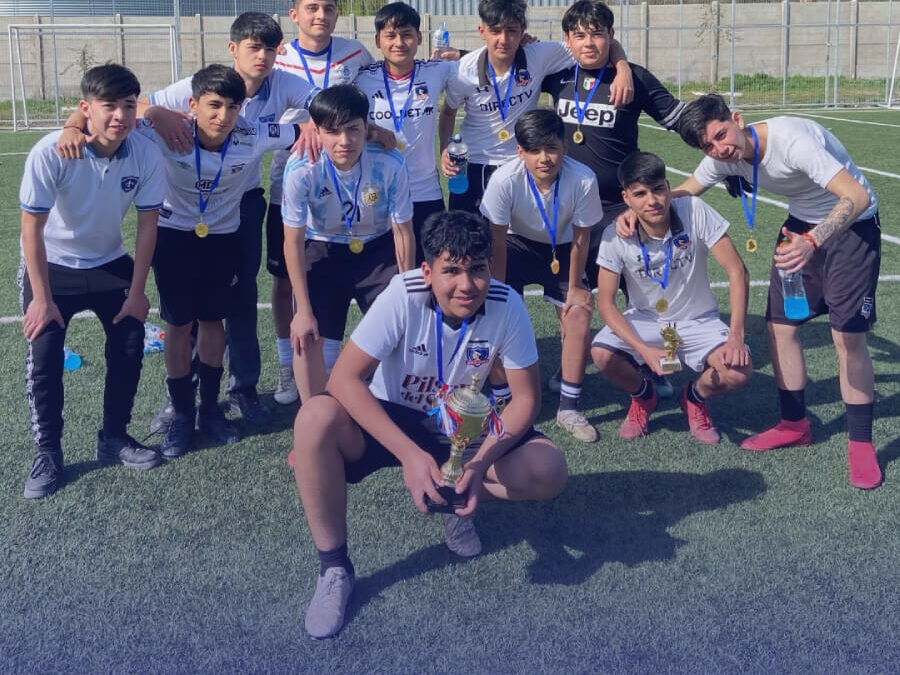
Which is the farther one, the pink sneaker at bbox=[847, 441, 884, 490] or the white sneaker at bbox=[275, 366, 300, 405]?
the white sneaker at bbox=[275, 366, 300, 405]

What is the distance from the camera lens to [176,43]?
80.4 feet

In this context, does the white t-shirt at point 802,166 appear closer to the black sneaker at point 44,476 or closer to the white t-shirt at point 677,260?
the white t-shirt at point 677,260

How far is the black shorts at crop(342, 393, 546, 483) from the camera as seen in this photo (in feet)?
13.6

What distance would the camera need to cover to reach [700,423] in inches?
219

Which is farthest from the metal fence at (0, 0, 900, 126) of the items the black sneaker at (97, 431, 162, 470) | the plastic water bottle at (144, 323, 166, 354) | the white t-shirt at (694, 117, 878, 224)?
the black sneaker at (97, 431, 162, 470)

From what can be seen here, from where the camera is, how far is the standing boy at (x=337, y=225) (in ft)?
16.4

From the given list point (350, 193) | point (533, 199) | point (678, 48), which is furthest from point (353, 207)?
point (678, 48)

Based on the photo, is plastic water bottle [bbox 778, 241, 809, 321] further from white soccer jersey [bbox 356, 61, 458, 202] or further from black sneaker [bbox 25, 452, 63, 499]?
black sneaker [bbox 25, 452, 63, 499]

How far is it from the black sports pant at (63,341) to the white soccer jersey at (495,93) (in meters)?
2.34

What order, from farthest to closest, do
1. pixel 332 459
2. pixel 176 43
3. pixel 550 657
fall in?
pixel 176 43 → pixel 332 459 → pixel 550 657

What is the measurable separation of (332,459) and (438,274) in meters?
0.81

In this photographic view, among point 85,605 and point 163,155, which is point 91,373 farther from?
point 85,605

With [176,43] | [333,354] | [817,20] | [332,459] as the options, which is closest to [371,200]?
[333,354]

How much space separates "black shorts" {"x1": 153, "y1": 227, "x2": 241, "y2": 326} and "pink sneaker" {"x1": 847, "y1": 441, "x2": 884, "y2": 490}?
130 inches
